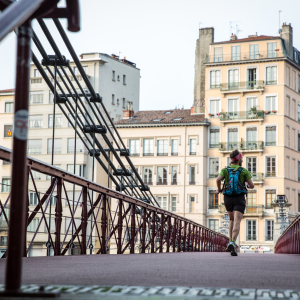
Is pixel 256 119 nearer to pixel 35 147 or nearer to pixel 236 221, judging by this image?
pixel 35 147

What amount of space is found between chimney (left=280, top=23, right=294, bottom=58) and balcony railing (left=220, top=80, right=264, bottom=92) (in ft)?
16.8

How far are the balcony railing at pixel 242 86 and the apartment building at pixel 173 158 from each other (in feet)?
12.2

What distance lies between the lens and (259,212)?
58594 millimetres

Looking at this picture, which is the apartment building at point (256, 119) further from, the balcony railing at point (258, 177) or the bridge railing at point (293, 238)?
the bridge railing at point (293, 238)

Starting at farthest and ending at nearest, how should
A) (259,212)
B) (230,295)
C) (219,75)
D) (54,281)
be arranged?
1. (219,75)
2. (259,212)
3. (54,281)
4. (230,295)

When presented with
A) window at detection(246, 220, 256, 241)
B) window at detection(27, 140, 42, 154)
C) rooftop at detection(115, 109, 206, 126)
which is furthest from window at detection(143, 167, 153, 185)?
window at detection(27, 140, 42, 154)

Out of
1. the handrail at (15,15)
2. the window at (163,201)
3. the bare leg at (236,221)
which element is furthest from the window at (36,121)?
the handrail at (15,15)

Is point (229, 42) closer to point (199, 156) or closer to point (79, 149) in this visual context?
point (199, 156)

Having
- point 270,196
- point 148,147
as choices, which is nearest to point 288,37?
point 270,196

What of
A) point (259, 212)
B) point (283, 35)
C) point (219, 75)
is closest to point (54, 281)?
point (259, 212)

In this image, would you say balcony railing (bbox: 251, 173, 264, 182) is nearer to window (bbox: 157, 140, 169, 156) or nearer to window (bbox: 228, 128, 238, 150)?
window (bbox: 228, 128, 238, 150)

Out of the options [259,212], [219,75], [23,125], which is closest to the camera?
[23,125]

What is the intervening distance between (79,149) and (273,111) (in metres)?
20.5

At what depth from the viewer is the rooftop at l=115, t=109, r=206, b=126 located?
6222 cm
